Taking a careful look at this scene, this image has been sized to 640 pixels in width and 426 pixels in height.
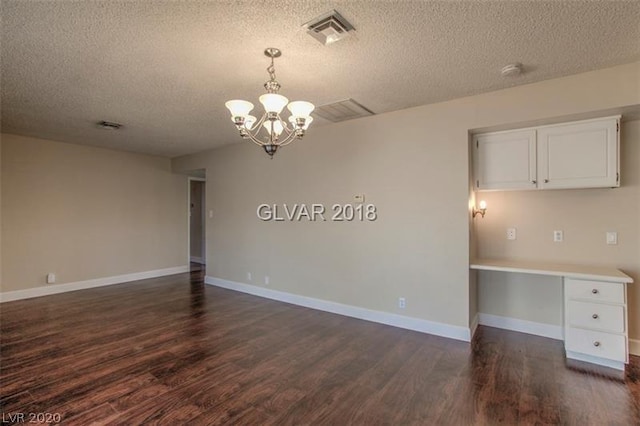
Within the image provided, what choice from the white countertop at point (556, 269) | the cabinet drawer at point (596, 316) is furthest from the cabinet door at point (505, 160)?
the cabinet drawer at point (596, 316)

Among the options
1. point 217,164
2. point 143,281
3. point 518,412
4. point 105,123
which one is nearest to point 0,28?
point 105,123

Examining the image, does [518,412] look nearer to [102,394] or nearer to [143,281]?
[102,394]

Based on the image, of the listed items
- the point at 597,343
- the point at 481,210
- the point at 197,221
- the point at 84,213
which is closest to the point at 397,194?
the point at 481,210

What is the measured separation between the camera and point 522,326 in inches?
142

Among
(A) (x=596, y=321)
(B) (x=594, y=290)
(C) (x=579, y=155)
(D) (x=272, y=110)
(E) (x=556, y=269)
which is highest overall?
(D) (x=272, y=110)

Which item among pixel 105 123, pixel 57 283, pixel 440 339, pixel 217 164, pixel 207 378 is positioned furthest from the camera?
pixel 217 164

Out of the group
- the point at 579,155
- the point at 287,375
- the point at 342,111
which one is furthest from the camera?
the point at 342,111

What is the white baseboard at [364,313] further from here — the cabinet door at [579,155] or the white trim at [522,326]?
the cabinet door at [579,155]

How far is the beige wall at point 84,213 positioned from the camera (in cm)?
502

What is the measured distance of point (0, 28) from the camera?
2.12 metres

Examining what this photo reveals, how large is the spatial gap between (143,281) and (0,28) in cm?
517

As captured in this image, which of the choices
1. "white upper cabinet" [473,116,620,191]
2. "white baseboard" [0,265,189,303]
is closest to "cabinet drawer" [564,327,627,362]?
"white upper cabinet" [473,116,620,191]

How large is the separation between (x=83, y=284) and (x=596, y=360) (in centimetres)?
742

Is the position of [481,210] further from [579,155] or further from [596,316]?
[596,316]
